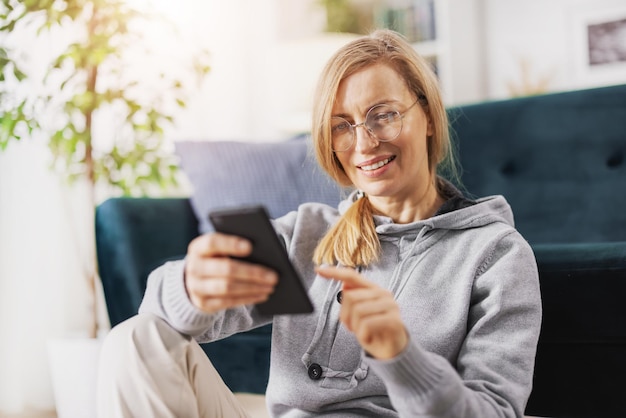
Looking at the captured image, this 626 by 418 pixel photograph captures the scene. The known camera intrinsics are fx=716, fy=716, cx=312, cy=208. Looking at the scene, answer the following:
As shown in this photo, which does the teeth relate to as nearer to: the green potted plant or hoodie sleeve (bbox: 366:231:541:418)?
hoodie sleeve (bbox: 366:231:541:418)

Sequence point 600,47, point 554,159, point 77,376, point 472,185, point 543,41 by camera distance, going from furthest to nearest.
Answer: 1. point 543,41
2. point 600,47
3. point 472,185
4. point 554,159
5. point 77,376

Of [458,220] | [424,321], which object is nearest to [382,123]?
[458,220]

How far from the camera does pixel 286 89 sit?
3166 millimetres

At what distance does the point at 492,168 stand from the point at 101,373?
1353mm

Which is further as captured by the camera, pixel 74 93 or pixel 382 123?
pixel 74 93

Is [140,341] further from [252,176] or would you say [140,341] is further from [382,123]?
[252,176]

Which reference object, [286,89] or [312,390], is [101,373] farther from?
[286,89]

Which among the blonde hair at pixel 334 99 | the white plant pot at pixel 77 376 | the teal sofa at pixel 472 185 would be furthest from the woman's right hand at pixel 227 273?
the white plant pot at pixel 77 376

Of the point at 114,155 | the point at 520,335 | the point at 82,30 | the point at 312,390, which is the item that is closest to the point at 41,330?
the point at 114,155

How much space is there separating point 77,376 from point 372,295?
3.24ft

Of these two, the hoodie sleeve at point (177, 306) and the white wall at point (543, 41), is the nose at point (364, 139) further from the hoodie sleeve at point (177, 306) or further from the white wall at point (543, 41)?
the white wall at point (543, 41)

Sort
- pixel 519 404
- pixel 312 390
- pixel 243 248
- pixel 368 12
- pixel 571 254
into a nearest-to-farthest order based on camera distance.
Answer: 1. pixel 243 248
2. pixel 519 404
3. pixel 312 390
4. pixel 571 254
5. pixel 368 12

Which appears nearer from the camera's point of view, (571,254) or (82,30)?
(571,254)

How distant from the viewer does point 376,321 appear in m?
0.78
